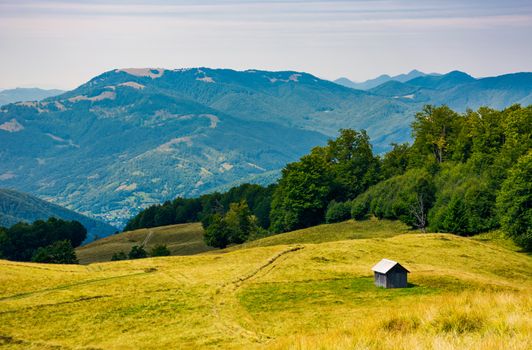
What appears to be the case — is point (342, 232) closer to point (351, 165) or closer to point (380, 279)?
Result: point (351, 165)

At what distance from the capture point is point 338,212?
119 metres

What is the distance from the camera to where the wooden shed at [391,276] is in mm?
50906

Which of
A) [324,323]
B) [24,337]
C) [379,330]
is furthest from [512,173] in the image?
[379,330]

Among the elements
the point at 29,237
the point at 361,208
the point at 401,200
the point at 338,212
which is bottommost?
the point at 29,237

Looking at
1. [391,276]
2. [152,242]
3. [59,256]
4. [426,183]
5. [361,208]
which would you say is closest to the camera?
[391,276]

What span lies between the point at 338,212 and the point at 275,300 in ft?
238

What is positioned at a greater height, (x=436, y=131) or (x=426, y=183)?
(x=436, y=131)

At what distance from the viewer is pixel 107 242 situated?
538 ft

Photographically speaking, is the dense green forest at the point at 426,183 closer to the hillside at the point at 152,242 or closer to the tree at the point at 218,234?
the tree at the point at 218,234

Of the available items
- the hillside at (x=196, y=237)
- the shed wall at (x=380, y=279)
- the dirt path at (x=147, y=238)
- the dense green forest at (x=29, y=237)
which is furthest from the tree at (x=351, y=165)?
the shed wall at (x=380, y=279)

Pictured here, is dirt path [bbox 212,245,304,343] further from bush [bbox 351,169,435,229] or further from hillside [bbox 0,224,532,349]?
bush [bbox 351,169,435,229]

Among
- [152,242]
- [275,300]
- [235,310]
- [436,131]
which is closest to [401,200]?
[436,131]

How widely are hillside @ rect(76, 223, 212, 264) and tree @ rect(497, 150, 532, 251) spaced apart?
66926mm

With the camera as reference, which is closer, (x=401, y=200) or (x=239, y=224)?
(x=401, y=200)
